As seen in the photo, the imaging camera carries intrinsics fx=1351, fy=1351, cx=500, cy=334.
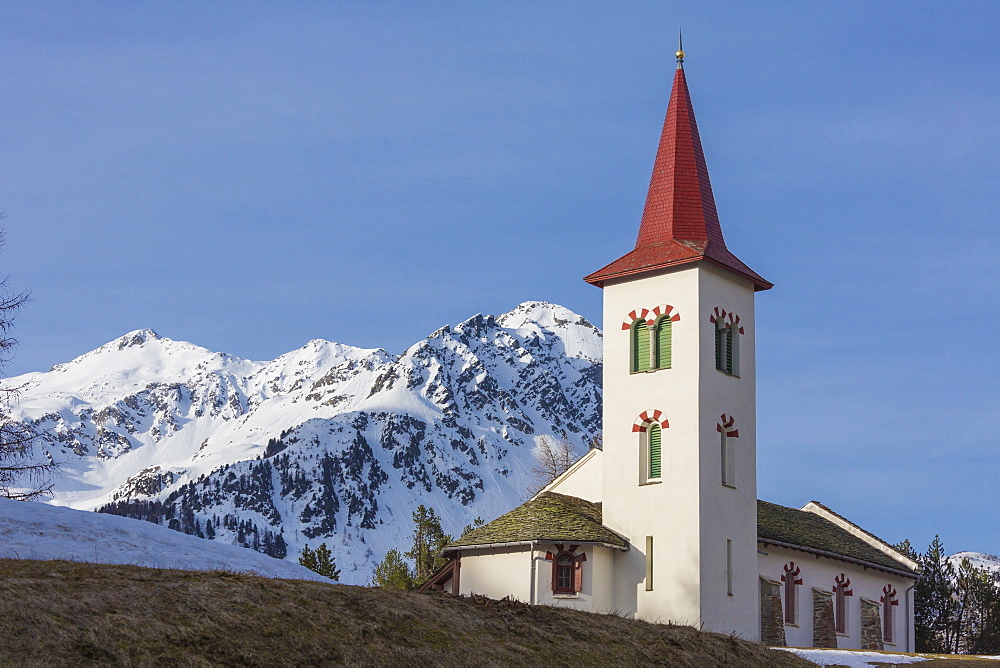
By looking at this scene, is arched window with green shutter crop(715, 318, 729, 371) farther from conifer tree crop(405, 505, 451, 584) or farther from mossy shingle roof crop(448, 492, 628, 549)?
conifer tree crop(405, 505, 451, 584)

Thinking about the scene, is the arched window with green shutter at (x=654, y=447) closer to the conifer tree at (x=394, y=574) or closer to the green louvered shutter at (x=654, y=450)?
the green louvered shutter at (x=654, y=450)

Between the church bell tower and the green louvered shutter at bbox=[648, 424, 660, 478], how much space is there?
0.05 metres

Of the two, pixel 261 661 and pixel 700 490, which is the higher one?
pixel 700 490

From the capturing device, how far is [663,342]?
51219mm

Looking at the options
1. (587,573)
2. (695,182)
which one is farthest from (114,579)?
(695,182)

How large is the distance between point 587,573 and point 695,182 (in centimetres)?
1652

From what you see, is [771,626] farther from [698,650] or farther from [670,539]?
[698,650]

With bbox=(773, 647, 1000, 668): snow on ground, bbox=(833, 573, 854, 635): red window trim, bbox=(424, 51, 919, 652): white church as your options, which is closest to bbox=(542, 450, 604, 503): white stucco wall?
bbox=(424, 51, 919, 652): white church

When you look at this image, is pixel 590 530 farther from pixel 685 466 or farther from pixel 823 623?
pixel 823 623

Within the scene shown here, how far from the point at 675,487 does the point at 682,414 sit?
8.85 feet

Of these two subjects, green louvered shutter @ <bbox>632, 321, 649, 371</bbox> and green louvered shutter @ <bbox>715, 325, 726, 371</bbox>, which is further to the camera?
green louvered shutter @ <bbox>632, 321, 649, 371</bbox>

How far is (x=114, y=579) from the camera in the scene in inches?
1054

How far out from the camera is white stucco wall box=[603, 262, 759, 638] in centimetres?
4809

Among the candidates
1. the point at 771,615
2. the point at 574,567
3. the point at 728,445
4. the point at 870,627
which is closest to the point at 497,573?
the point at 574,567
